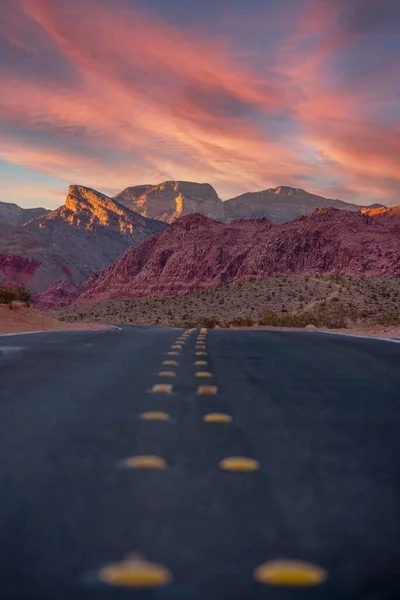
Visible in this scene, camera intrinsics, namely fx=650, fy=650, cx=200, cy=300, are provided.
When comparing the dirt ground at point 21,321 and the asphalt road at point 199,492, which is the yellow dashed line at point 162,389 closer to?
the asphalt road at point 199,492

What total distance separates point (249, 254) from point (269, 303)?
34018 millimetres

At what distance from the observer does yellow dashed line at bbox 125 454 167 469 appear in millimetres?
4293

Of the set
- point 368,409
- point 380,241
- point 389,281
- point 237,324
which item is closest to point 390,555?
→ point 368,409

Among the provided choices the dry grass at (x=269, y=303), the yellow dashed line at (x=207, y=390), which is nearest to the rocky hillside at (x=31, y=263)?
the dry grass at (x=269, y=303)

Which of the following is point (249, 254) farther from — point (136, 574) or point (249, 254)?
point (136, 574)

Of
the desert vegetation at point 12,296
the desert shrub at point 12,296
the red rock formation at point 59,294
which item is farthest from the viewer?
the red rock formation at point 59,294

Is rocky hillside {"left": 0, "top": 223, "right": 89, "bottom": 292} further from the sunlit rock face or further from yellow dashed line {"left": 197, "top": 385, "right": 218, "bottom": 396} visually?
yellow dashed line {"left": 197, "top": 385, "right": 218, "bottom": 396}

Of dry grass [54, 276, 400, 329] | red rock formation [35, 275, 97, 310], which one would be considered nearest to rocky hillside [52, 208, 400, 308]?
dry grass [54, 276, 400, 329]

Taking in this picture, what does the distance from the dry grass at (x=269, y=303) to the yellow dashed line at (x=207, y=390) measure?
123ft

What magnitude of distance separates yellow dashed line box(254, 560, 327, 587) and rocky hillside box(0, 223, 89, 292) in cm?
14520

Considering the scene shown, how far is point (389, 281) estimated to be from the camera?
8306cm

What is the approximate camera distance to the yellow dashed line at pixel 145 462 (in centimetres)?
429

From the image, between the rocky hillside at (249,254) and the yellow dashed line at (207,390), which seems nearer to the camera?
the yellow dashed line at (207,390)

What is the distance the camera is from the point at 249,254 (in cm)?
10500
